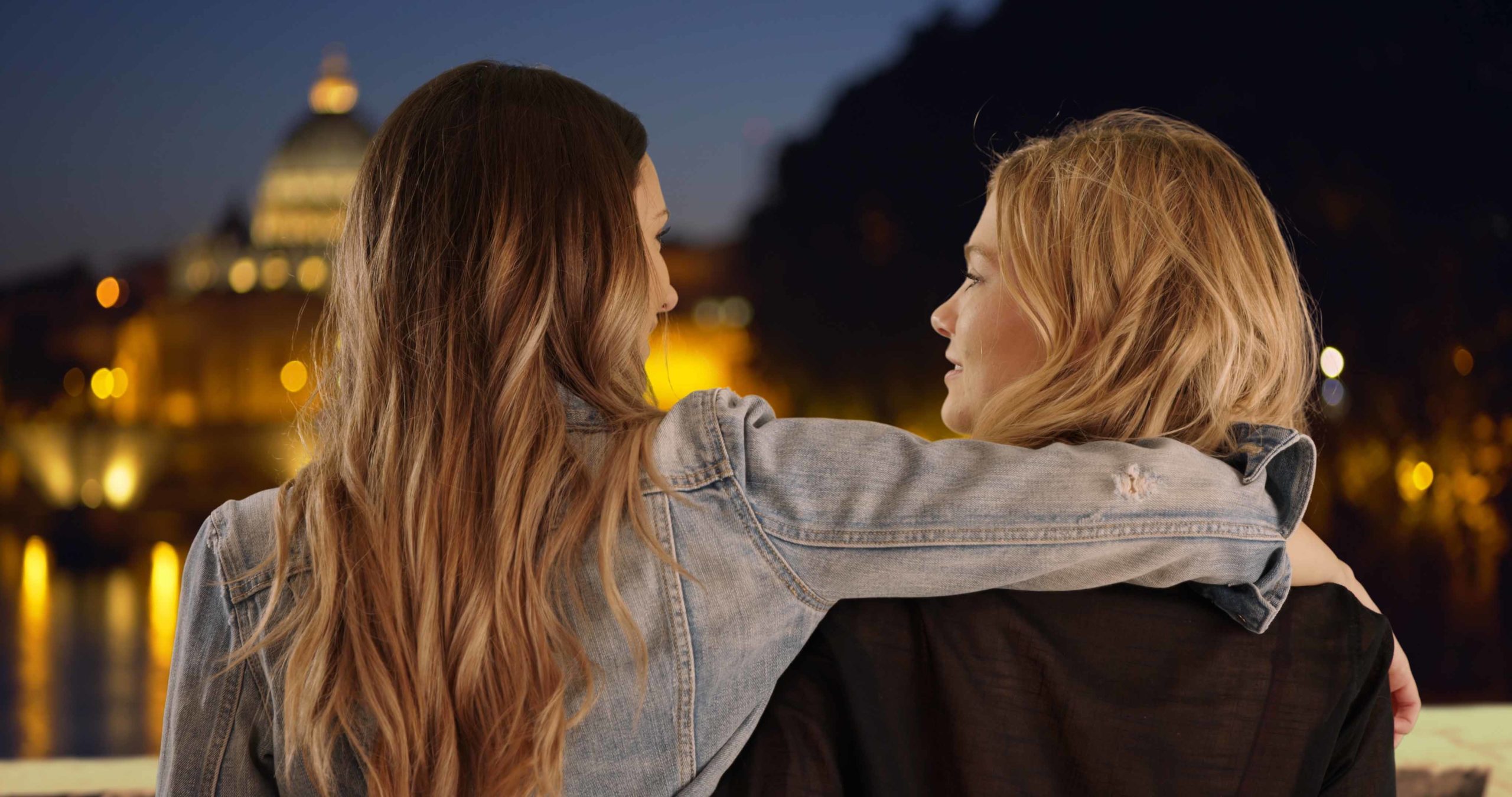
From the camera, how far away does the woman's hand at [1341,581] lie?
0.85 m

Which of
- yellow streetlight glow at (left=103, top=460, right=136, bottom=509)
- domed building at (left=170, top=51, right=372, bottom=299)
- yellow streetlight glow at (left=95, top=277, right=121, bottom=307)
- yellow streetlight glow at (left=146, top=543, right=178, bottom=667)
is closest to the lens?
yellow streetlight glow at (left=103, top=460, right=136, bottom=509)

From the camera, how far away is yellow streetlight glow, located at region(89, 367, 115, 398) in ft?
39.5

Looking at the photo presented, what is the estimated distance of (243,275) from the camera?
16969 mm

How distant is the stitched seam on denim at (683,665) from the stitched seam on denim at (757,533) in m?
0.04

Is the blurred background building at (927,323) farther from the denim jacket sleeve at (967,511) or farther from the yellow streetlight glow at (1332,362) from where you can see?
the denim jacket sleeve at (967,511)

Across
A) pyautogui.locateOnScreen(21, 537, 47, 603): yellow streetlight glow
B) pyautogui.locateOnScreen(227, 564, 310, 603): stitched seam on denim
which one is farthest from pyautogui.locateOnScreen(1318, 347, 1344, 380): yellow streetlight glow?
pyautogui.locateOnScreen(21, 537, 47, 603): yellow streetlight glow

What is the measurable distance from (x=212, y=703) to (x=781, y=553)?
403 mm

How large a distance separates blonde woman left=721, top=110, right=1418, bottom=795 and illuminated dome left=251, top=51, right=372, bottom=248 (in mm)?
21360

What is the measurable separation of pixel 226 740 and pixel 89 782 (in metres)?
2.80

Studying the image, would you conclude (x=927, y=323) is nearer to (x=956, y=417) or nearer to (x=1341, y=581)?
(x=956, y=417)

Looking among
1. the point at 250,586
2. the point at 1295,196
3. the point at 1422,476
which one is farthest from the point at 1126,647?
the point at 1295,196

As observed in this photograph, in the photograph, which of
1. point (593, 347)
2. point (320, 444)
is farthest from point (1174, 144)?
point (320, 444)

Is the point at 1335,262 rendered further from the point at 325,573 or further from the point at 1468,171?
the point at 325,573

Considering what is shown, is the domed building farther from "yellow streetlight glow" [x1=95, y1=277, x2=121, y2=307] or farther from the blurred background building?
the blurred background building
